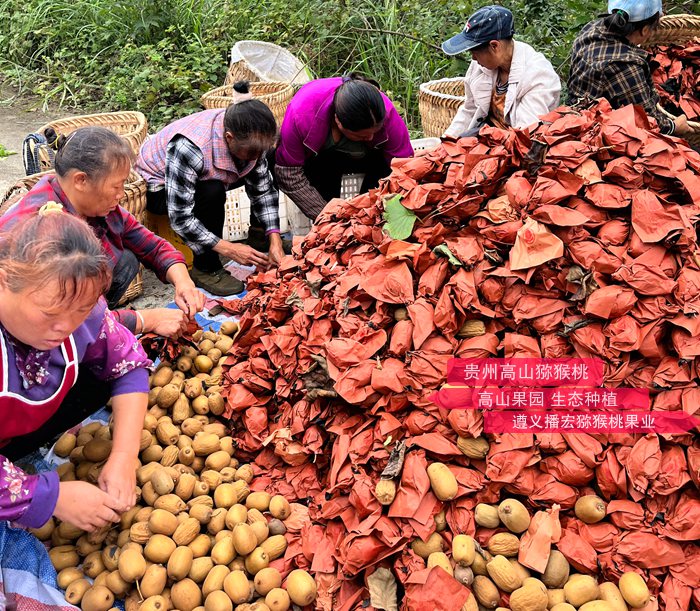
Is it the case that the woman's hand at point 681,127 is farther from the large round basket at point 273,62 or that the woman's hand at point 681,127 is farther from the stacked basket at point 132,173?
the large round basket at point 273,62

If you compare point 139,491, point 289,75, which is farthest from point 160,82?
point 139,491

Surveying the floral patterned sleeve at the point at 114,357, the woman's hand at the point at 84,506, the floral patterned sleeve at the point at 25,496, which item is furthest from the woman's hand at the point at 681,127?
the floral patterned sleeve at the point at 25,496

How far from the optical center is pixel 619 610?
1.74 meters

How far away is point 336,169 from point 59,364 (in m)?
2.49

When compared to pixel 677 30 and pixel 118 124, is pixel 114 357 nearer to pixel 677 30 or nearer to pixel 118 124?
pixel 118 124

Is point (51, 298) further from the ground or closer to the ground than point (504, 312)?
further from the ground

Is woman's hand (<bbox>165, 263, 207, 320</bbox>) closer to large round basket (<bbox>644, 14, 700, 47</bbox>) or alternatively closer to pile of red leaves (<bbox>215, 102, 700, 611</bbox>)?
pile of red leaves (<bbox>215, 102, 700, 611</bbox>)

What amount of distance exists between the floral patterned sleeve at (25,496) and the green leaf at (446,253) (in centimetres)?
140

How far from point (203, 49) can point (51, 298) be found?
19.1 feet

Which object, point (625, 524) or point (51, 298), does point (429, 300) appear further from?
point (51, 298)

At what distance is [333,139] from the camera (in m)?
3.71

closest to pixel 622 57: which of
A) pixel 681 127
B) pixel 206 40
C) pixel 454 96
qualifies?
pixel 681 127

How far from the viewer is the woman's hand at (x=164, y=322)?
2592mm

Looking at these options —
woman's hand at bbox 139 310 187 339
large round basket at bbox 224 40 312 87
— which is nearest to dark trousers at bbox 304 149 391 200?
woman's hand at bbox 139 310 187 339
